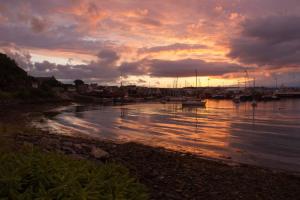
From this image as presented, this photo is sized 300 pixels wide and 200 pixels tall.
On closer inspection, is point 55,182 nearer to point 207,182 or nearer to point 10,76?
point 207,182

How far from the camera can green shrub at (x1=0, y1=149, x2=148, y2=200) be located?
16.2ft

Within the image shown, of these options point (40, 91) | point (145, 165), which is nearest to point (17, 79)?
point (40, 91)

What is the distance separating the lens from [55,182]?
17.1 ft

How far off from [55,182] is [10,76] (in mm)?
122661

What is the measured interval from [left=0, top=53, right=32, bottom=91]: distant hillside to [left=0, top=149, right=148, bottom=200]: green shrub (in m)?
113

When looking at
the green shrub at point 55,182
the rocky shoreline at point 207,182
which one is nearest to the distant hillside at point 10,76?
the rocky shoreline at point 207,182

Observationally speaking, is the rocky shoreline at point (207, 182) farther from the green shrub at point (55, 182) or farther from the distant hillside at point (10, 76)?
the distant hillside at point (10, 76)

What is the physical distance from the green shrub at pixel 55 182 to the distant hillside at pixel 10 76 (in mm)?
112599

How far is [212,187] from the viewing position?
34.6 ft

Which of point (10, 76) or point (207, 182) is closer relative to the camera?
point (207, 182)

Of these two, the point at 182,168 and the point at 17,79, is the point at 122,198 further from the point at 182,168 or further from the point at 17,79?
the point at 17,79

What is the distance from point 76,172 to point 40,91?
121 meters

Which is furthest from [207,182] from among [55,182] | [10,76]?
[10,76]

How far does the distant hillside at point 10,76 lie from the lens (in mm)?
109938
